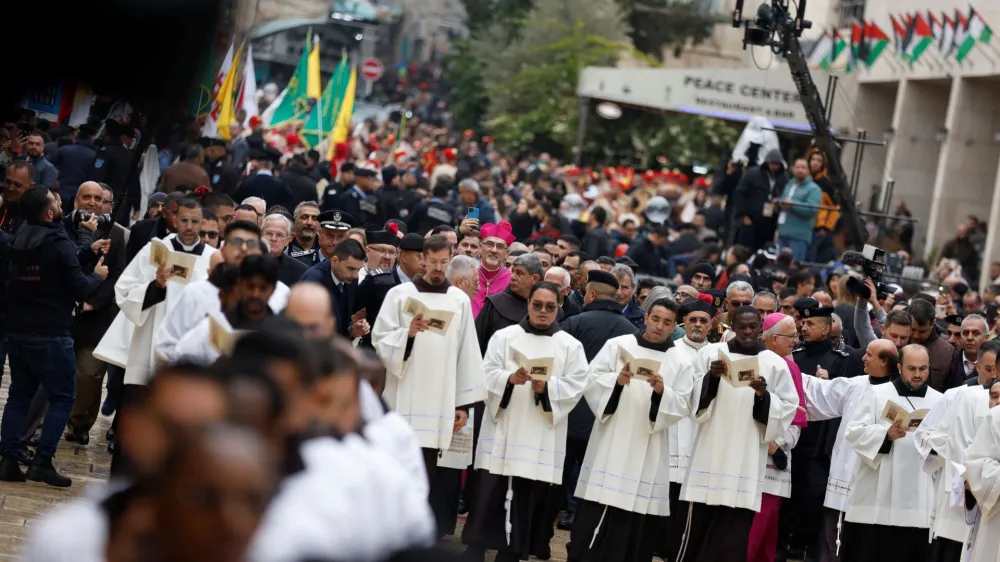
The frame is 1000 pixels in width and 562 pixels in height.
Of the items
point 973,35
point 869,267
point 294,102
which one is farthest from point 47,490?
point 973,35

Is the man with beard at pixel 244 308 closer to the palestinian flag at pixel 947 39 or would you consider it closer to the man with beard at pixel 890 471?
the man with beard at pixel 890 471

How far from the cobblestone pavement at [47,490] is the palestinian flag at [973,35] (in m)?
18.4

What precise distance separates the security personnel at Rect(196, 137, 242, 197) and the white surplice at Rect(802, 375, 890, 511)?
9.28 metres

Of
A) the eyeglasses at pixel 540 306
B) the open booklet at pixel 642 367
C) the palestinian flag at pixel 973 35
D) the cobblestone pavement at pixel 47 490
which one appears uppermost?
the palestinian flag at pixel 973 35

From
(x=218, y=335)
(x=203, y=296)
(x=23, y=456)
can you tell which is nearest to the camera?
(x=218, y=335)

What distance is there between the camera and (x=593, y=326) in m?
11.3

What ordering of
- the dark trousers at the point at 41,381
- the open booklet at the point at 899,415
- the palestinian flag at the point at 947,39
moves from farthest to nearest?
the palestinian flag at the point at 947,39 < the open booklet at the point at 899,415 < the dark trousers at the point at 41,381

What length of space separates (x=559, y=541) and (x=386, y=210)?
870 cm

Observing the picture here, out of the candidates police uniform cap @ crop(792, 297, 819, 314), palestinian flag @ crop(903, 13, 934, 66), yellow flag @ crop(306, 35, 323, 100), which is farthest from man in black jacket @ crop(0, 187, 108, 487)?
palestinian flag @ crop(903, 13, 934, 66)

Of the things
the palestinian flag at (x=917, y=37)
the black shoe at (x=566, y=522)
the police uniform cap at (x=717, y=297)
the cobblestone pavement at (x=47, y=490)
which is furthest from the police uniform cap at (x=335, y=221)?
the palestinian flag at (x=917, y=37)

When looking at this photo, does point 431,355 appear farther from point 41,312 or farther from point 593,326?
point 41,312

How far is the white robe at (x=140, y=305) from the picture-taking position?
31.1 ft

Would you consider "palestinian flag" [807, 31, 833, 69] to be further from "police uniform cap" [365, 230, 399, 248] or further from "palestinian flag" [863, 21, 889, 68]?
"police uniform cap" [365, 230, 399, 248]

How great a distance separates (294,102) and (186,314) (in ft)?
74.5
